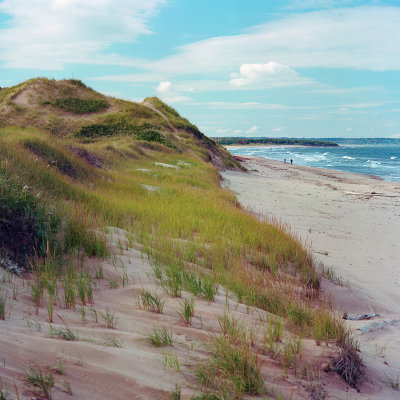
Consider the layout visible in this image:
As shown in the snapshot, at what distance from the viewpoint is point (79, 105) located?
105ft

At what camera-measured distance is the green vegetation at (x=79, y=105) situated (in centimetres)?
3097

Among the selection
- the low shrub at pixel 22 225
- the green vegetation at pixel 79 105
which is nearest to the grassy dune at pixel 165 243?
the low shrub at pixel 22 225

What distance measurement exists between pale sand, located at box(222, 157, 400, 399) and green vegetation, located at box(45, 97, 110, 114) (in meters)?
18.8

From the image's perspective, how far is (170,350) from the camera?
9.10 feet

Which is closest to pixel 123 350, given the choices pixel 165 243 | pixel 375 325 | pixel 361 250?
pixel 165 243

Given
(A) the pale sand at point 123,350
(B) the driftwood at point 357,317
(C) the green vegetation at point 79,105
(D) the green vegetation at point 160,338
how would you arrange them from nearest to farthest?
1. (A) the pale sand at point 123,350
2. (D) the green vegetation at point 160,338
3. (B) the driftwood at point 357,317
4. (C) the green vegetation at point 79,105

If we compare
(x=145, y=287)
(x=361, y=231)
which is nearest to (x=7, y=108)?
(x=361, y=231)

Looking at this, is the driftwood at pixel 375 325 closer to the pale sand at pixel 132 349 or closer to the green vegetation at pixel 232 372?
the pale sand at pixel 132 349

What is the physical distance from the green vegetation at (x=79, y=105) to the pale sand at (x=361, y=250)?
18772mm

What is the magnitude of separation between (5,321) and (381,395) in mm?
2857

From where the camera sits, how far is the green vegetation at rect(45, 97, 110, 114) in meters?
31.0

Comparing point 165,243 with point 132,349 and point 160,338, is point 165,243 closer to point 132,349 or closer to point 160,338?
point 160,338

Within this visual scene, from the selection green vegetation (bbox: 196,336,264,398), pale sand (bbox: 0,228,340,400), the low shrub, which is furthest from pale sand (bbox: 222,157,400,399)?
the low shrub

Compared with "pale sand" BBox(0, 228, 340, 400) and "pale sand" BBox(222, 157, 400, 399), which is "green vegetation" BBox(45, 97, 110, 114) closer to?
"pale sand" BBox(222, 157, 400, 399)
